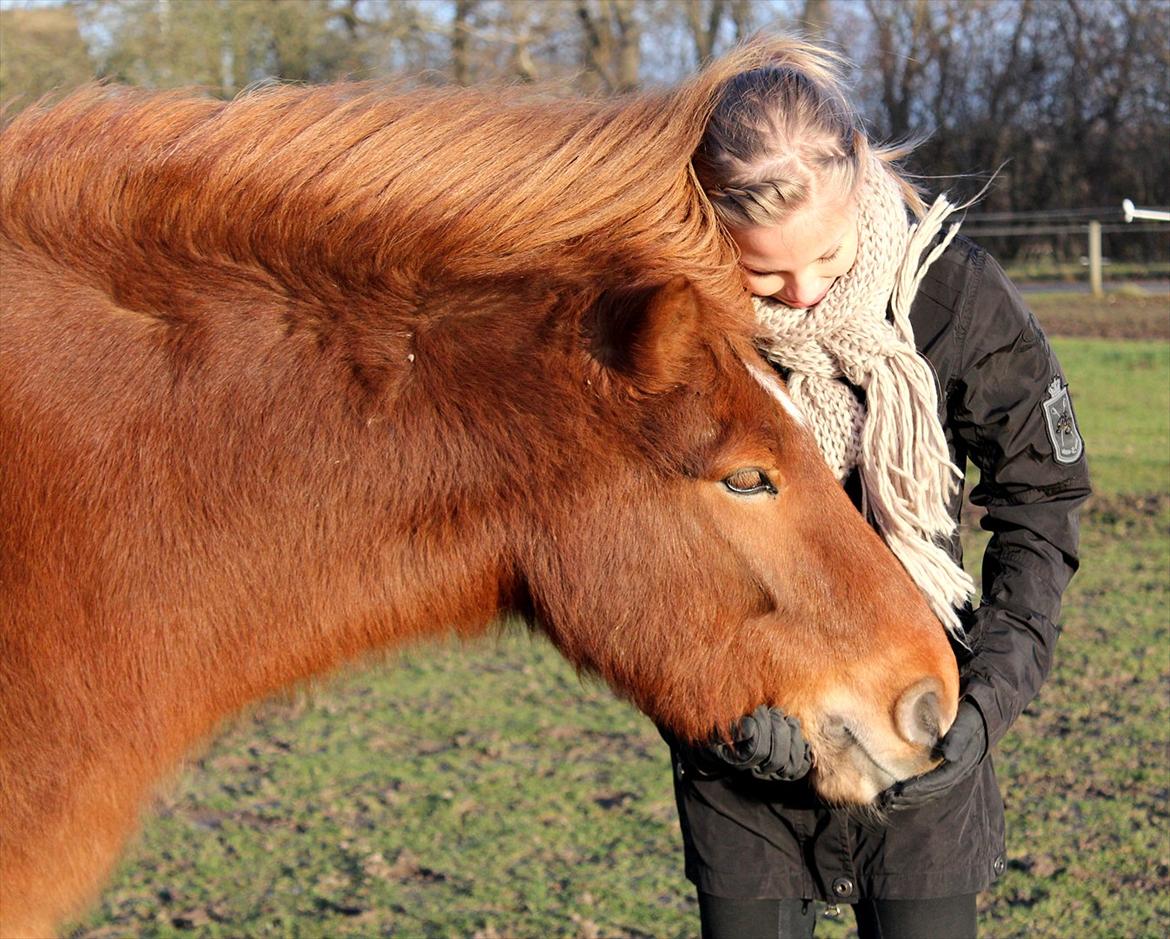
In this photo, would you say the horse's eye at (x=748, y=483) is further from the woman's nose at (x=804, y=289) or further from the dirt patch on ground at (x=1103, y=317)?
the dirt patch on ground at (x=1103, y=317)

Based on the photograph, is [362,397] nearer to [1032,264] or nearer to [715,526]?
[715,526]

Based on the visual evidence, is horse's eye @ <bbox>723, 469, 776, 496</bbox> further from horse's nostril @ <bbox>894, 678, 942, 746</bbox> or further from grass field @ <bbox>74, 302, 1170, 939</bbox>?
grass field @ <bbox>74, 302, 1170, 939</bbox>

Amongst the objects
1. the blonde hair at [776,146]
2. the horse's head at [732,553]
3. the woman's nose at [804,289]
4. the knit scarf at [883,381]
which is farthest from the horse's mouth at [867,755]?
the blonde hair at [776,146]

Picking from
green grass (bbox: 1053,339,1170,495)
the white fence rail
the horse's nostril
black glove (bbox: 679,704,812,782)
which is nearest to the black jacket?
the horse's nostril

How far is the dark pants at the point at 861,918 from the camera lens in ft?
7.68

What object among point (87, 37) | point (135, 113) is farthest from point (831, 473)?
point (87, 37)

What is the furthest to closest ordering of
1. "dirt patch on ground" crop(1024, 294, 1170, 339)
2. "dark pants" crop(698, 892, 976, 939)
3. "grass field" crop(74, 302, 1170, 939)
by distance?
"dirt patch on ground" crop(1024, 294, 1170, 339) < "grass field" crop(74, 302, 1170, 939) < "dark pants" crop(698, 892, 976, 939)

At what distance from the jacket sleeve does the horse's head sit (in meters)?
0.18

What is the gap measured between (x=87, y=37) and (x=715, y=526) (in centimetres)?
1097

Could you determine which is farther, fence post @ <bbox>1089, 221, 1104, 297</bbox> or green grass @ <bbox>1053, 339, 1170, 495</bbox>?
fence post @ <bbox>1089, 221, 1104, 297</bbox>

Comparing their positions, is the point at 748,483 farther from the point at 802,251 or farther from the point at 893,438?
the point at 802,251

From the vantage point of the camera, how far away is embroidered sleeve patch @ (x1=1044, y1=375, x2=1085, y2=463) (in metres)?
2.26

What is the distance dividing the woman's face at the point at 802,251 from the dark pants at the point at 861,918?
3.83 ft

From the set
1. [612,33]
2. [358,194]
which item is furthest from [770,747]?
[612,33]
